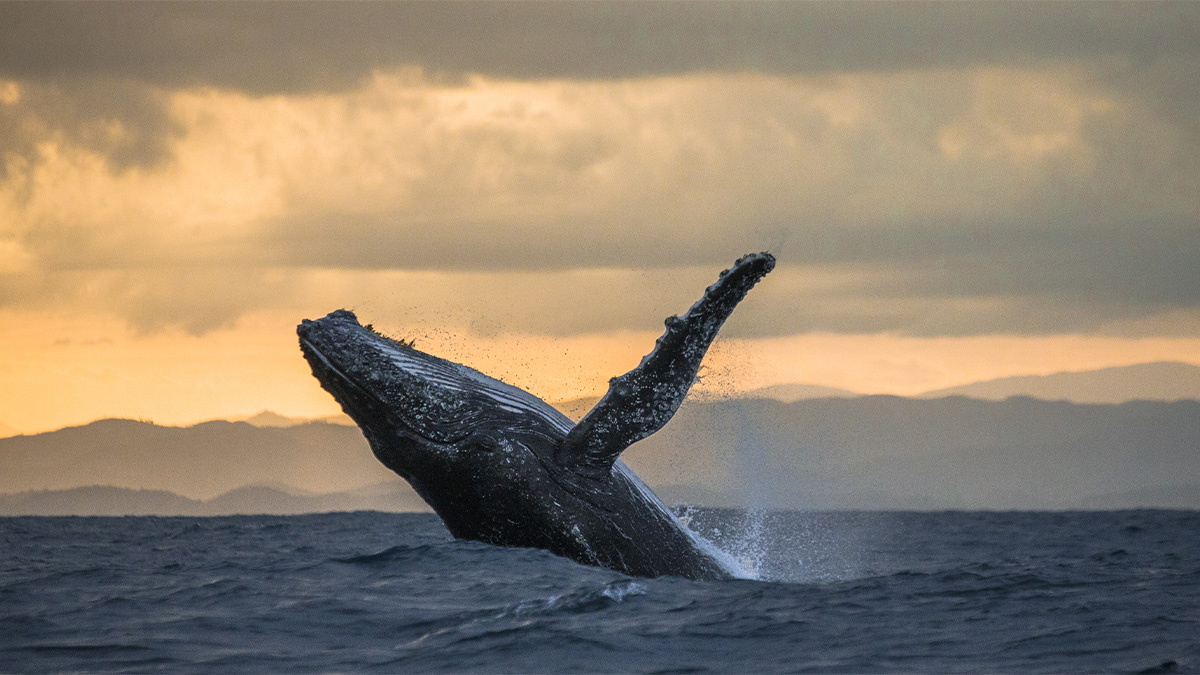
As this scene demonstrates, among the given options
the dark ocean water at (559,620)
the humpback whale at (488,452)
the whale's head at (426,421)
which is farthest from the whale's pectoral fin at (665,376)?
the dark ocean water at (559,620)

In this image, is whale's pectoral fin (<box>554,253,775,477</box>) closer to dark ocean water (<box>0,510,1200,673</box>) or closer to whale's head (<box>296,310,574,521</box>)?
whale's head (<box>296,310,574,521</box>)

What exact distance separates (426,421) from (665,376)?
6.92 feet

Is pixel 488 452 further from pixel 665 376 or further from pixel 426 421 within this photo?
pixel 665 376

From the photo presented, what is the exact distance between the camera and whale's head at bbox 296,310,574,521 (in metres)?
9.55

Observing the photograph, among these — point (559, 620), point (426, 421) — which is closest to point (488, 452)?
point (426, 421)

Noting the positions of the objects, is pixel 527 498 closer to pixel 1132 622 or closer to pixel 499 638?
pixel 499 638

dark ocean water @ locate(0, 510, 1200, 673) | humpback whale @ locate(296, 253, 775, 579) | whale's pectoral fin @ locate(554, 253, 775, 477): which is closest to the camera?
dark ocean water @ locate(0, 510, 1200, 673)

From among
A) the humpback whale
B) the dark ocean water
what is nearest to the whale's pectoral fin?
the humpback whale

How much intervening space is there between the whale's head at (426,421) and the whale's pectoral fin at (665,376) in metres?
0.52

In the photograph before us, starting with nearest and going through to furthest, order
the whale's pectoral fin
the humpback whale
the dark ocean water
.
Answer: the dark ocean water < the whale's pectoral fin < the humpback whale

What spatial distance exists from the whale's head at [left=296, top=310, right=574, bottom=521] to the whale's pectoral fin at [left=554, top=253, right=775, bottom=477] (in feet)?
1.71

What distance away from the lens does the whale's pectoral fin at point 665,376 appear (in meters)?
8.68

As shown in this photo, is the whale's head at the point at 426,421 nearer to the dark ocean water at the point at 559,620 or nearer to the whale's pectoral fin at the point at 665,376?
the whale's pectoral fin at the point at 665,376

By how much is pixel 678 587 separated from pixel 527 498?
1.55 m
